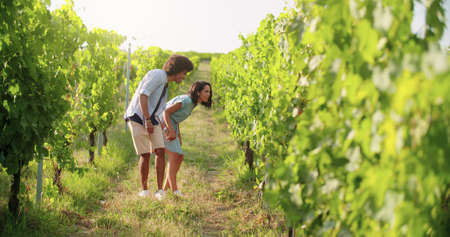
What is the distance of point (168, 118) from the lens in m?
4.16

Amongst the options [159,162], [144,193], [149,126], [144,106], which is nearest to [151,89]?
[144,106]

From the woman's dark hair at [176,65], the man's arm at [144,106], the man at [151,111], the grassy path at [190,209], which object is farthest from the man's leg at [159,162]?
the woman's dark hair at [176,65]

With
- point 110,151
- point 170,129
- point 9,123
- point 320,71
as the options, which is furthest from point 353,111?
point 110,151

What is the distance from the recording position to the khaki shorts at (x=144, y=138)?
12.9 feet

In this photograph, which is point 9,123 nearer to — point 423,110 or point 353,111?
point 353,111

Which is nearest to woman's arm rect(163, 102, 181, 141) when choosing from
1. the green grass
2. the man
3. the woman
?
the woman

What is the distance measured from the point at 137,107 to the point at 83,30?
1002mm

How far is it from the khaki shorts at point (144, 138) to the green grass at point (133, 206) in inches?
22.8

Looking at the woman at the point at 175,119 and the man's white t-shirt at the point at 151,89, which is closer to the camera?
the man's white t-shirt at the point at 151,89

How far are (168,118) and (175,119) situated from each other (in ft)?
0.56

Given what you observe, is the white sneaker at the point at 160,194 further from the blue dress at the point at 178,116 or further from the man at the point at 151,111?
the blue dress at the point at 178,116

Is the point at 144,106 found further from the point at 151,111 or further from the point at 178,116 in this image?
the point at 178,116

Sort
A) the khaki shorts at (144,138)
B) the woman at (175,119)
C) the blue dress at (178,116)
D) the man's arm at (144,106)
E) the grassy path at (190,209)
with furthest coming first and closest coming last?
the blue dress at (178,116)
the woman at (175,119)
the khaki shorts at (144,138)
the man's arm at (144,106)
the grassy path at (190,209)

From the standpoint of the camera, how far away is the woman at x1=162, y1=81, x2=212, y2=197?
13.6ft
